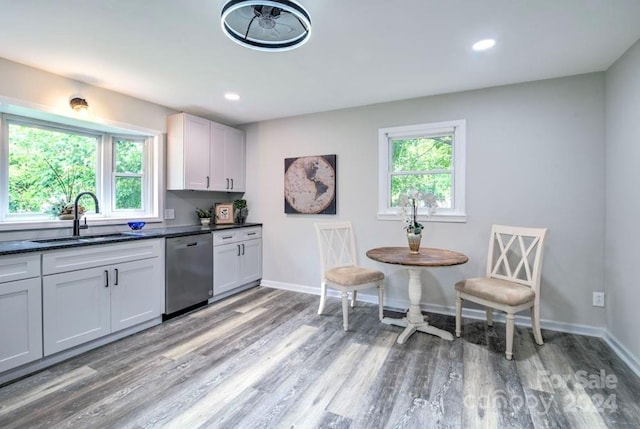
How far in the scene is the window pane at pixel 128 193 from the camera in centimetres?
350

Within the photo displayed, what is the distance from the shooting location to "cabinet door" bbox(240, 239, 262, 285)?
410 cm

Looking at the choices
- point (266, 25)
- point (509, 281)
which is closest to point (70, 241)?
point (266, 25)

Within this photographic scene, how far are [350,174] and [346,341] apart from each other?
1.95 m

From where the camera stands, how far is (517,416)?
1.75 meters

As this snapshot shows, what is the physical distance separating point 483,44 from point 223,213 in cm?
351

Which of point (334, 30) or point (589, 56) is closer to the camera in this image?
point (334, 30)

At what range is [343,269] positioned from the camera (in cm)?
324

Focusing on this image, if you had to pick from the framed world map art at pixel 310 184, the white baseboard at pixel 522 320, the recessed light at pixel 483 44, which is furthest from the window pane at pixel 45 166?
the recessed light at pixel 483 44

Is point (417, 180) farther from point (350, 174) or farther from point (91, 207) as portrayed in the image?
point (91, 207)

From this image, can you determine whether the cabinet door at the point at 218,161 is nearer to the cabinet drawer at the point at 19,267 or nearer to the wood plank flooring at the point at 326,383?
the wood plank flooring at the point at 326,383

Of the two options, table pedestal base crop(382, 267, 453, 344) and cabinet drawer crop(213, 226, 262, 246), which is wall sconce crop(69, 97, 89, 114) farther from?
table pedestal base crop(382, 267, 453, 344)

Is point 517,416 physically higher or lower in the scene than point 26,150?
lower

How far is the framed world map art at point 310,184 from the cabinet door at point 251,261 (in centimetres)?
66

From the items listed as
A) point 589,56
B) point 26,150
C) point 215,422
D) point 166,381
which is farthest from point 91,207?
point 589,56
